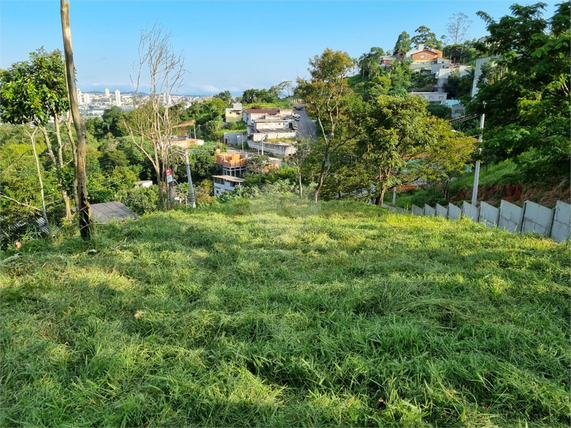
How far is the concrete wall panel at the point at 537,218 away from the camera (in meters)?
5.52

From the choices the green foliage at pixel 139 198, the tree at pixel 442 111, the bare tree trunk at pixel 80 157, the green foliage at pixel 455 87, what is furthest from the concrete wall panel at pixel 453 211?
the green foliage at pixel 455 87

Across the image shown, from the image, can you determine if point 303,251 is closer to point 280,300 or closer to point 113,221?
point 280,300

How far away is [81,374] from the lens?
5.98ft

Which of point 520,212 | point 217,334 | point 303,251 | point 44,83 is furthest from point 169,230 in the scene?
point 520,212

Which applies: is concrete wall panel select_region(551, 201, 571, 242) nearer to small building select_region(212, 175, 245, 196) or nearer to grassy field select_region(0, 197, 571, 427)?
grassy field select_region(0, 197, 571, 427)

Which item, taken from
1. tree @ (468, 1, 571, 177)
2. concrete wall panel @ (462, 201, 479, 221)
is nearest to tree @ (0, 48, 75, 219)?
tree @ (468, 1, 571, 177)

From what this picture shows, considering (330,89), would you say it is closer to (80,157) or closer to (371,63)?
→ (80,157)

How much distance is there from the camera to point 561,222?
5.27 metres

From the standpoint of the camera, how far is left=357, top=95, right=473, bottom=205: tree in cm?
965

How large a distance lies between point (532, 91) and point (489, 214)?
8.34 ft

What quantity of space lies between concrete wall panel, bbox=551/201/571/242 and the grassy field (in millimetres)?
1527

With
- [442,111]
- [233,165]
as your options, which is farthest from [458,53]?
[233,165]

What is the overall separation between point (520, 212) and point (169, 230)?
235 inches

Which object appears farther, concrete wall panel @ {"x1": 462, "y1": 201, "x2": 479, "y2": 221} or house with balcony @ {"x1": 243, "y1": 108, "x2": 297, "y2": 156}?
house with balcony @ {"x1": 243, "y1": 108, "x2": 297, "y2": 156}
